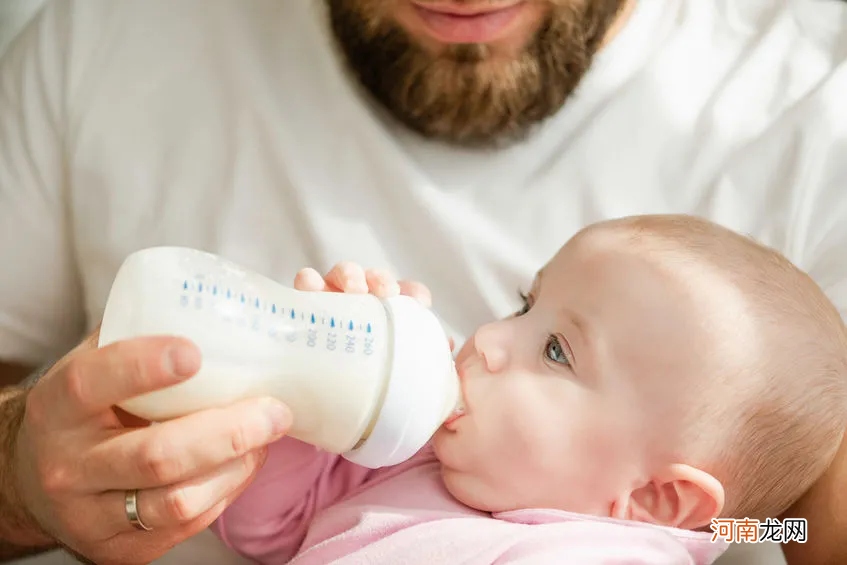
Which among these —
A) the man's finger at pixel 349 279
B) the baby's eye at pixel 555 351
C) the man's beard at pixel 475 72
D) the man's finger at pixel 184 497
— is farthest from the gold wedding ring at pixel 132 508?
the man's beard at pixel 475 72

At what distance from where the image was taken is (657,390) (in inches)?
31.8

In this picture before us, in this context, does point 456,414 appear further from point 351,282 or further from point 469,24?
point 469,24

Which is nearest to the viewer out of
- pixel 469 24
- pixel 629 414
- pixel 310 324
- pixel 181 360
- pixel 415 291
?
pixel 181 360

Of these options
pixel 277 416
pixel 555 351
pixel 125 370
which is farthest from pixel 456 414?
pixel 125 370

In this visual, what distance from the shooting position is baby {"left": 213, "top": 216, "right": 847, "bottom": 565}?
2.62 ft

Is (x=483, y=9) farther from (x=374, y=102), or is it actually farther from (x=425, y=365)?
(x=425, y=365)

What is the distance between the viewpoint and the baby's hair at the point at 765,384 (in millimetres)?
799

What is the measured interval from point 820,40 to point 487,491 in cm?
88

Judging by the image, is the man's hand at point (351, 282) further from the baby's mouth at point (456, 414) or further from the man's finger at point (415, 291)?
the baby's mouth at point (456, 414)

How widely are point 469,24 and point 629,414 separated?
0.55 meters

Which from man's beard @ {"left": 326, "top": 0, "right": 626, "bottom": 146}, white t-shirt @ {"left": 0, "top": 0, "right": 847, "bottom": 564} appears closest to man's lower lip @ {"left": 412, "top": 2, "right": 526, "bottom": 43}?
man's beard @ {"left": 326, "top": 0, "right": 626, "bottom": 146}

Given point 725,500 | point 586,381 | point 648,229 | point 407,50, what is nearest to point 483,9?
point 407,50

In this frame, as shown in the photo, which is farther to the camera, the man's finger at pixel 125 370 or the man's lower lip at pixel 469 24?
the man's lower lip at pixel 469 24

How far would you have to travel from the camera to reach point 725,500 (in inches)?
A: 32.8
